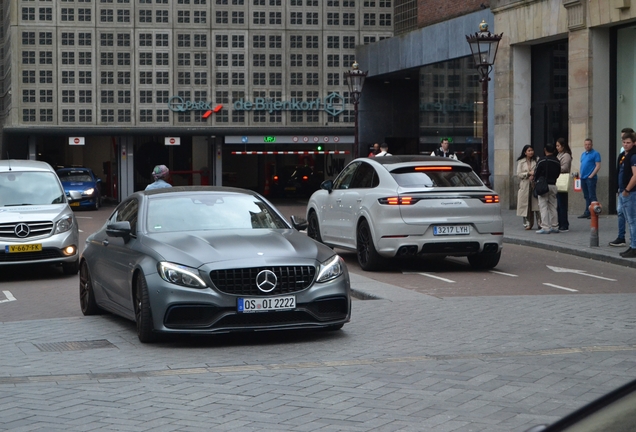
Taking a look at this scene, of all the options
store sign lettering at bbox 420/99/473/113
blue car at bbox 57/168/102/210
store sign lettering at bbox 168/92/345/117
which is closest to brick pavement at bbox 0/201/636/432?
store sign lettering at bbox 420/99/473/113

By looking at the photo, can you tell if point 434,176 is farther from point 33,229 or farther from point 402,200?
point 33,229

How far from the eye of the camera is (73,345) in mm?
8938

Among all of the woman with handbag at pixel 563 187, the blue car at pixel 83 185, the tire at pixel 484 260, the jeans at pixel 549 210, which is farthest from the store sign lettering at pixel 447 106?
the tire at pixel 484 260

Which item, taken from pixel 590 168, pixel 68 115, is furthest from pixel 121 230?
pixel 68 115

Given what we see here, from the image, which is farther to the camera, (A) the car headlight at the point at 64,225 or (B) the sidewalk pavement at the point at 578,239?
(B) the sidewalk pavement at the point at 578,239

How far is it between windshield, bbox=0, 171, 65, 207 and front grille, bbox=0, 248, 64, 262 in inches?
43.3

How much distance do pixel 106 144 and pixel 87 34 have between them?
589 cm

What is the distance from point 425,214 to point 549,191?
626 cm

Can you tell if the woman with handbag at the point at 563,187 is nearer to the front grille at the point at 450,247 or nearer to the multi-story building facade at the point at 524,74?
the multi-story building facade at the point at 524,74

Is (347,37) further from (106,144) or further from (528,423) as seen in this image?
(528,423)

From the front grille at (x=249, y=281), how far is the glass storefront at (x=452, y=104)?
81.3 ft

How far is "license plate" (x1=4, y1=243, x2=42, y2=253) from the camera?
590 inches

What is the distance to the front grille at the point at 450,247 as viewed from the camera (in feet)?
47.6

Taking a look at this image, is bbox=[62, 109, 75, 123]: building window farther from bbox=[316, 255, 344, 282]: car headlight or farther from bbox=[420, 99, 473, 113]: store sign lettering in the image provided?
bbox=[316, 255, 344, 282]: car headlight
